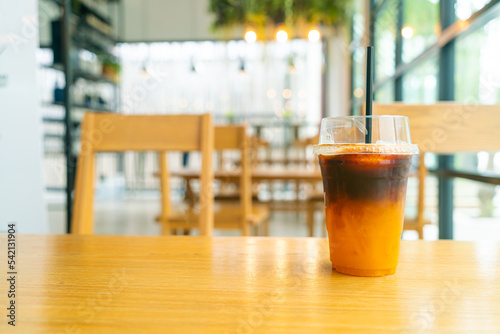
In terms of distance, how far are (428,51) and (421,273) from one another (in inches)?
136

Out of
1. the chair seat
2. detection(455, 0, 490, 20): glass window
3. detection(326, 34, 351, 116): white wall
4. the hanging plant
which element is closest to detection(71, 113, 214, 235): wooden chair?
the chair seat

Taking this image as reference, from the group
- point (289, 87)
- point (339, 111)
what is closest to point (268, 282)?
point (339, 111)

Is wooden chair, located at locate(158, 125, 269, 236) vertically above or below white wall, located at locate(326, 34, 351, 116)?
below

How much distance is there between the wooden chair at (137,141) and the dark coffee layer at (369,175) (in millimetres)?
643

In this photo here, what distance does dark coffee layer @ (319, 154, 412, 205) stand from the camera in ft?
1.46

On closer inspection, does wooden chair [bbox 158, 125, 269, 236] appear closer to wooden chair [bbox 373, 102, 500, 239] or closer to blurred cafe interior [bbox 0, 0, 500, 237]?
blurred cafe interior [bbox 0, 0, 500, 237]

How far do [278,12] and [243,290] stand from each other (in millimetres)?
7462

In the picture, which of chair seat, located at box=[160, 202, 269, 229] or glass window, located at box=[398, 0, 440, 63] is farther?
glass window, located at box=[398, 0, 440, 63]

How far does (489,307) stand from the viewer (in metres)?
0.34

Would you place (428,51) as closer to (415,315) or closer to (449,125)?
(449,125)

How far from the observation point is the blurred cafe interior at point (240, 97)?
1.81m

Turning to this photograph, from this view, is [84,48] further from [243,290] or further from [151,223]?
[243,290]

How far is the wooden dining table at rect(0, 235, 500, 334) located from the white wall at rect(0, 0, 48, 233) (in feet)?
4.49

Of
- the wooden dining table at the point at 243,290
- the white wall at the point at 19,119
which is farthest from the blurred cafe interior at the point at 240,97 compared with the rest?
the wooden dining table at the point at 243,290
